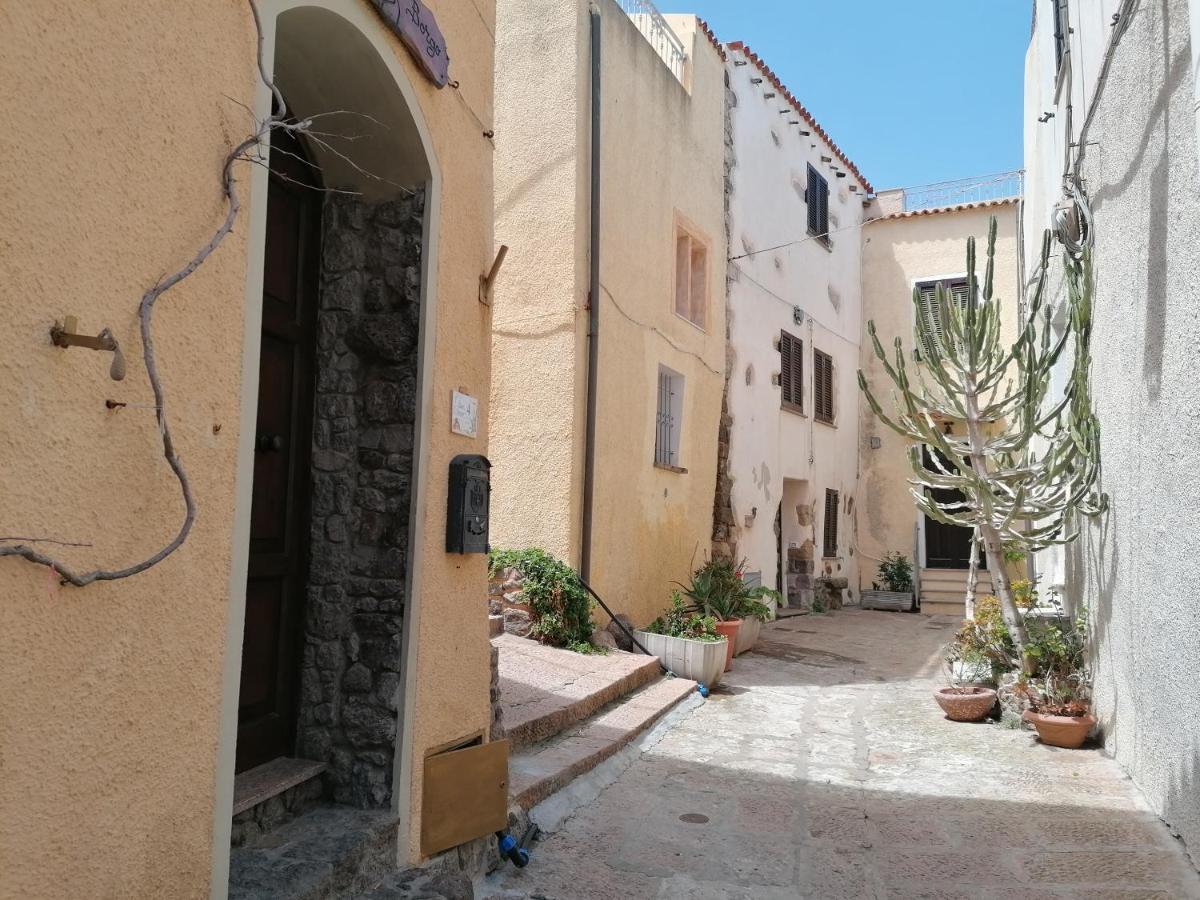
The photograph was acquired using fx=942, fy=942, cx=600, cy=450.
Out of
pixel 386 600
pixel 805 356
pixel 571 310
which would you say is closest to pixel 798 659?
pixel 571 310

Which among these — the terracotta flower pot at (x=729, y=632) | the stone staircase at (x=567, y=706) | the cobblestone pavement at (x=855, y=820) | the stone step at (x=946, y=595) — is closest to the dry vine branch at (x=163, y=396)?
the cobblestone pavement at (x=855, y=820)

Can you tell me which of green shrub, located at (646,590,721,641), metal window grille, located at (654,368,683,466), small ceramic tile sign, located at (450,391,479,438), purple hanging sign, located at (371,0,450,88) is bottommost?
green shrub, located at (646,590,721,641)

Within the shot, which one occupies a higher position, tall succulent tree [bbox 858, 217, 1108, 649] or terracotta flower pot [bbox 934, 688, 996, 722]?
tall succulent tree [bbox 858, 217, 1108, 649]

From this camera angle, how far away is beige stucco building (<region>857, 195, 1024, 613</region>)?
14984 millimetres

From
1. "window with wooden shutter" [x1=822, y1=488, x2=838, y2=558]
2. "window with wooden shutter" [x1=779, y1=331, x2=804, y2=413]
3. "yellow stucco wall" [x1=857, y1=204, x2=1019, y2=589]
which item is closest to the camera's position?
"window with wooden shutter" [x1=779, y1=331, x2=804, y2=413]

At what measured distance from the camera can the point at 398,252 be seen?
11.8ft

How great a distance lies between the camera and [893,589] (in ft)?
49.2

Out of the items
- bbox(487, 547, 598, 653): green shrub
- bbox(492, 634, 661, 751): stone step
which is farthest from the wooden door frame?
bbox(487, 547, 598, 653): green shrub

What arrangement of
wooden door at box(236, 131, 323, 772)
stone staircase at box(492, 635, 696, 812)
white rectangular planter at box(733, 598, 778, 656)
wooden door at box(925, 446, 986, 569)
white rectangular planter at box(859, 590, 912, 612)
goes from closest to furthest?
wooden door at box(236, 131, 323, 772), stone staircase at box(492, 635, 696, 812), white rectangular planter at box(733, 598, 778, 656), white rectangular planter at box(859, 590, 912, 612), wooden door at box(925, 446, 986, 569)

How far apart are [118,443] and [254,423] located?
473 millimetres

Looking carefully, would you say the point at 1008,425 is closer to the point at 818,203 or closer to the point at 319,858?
the point at 319,858

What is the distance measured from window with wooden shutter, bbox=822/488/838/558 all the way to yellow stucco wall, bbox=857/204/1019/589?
1.07 metres

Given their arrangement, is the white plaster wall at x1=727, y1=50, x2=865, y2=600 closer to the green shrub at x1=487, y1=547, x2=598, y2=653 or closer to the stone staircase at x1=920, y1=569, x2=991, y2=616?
the stone staircase at x1=920, y1=569, x2=991, y2=616

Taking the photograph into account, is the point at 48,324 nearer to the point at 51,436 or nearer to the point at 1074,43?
the point at 51,436
